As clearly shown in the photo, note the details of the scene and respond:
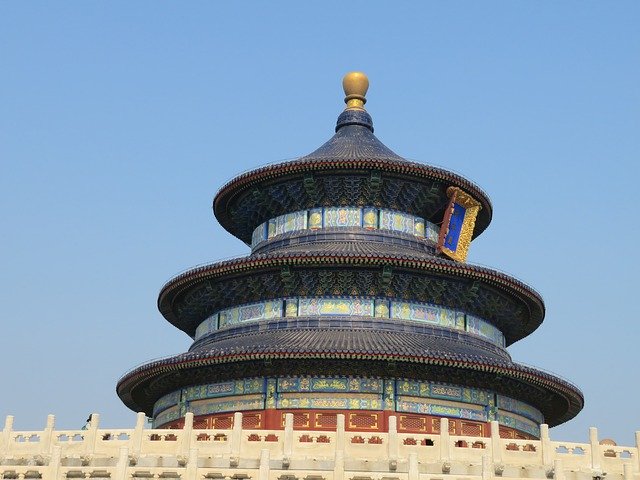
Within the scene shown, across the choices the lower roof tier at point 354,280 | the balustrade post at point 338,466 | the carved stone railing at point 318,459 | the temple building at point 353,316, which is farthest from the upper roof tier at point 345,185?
the balustrade post at point 338,466

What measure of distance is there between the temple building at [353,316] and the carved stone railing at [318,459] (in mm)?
6595

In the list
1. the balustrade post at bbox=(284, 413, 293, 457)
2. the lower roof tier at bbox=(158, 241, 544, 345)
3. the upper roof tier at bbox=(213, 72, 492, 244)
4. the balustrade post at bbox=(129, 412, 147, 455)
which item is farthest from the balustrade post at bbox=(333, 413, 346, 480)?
the upper roof tier at bbox=(213, 72, 492, 244)

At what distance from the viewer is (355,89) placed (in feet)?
160

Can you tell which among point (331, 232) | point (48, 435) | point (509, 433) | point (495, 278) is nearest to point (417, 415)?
point (509, 433)

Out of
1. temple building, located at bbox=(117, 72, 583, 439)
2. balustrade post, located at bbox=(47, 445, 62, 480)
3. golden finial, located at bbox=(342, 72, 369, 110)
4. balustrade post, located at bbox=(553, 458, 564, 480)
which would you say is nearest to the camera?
balustrade post, located at bbox=(553, 458, 564, 480)

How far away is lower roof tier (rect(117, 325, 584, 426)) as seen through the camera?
34656 millimetres

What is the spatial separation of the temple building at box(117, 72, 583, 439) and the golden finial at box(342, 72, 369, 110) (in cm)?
326

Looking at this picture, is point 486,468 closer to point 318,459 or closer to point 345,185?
point 318,459

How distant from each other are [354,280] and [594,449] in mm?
14546

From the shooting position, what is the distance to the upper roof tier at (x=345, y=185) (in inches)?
1631

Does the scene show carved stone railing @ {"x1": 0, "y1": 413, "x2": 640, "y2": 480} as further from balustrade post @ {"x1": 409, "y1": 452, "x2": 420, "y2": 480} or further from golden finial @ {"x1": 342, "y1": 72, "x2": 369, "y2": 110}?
golden finial @ {"x1": 342, "y1": 72, "x2": 369, "y2": 110}

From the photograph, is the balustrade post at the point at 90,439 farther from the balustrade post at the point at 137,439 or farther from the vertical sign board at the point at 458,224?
the vertical sign board at the point at 458,224

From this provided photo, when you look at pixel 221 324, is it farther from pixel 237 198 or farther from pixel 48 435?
pixel 48 435

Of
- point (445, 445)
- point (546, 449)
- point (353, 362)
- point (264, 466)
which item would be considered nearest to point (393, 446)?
point (445, 445)
